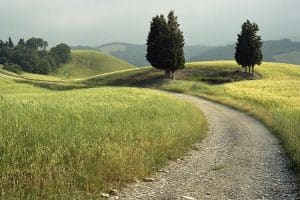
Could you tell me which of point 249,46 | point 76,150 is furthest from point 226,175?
point 249,46

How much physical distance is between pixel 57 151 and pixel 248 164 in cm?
725

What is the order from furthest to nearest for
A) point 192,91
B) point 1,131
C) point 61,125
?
point 192,91, point 61,125, point 1,131

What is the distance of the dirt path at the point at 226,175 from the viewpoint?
41.1 ft

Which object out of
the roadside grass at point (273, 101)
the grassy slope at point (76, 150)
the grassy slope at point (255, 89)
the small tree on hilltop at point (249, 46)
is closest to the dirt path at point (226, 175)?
the grassy slope at point (76, 150)

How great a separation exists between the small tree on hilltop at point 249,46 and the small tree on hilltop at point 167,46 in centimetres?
1274

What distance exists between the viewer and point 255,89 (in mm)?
62188

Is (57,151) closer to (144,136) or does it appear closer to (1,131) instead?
(1,131)

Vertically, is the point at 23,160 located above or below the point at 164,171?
above

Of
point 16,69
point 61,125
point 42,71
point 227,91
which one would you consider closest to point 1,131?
point 61,125

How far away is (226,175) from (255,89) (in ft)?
161

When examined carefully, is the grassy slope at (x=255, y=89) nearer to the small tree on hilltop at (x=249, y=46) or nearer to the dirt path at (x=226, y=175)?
the dirt path at (x=226, y=175)

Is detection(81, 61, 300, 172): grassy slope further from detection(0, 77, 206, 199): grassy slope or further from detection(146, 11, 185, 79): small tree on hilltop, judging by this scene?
detection(0, 77, 206, 199): grassy slope

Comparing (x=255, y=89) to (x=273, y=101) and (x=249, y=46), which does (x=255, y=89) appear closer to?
(x=273, y=101)

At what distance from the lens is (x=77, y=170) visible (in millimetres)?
12828
